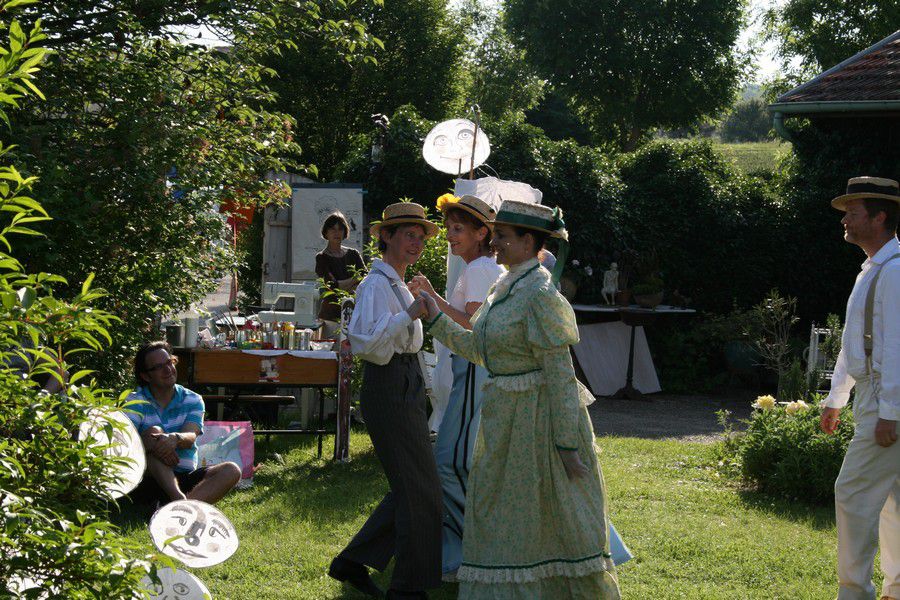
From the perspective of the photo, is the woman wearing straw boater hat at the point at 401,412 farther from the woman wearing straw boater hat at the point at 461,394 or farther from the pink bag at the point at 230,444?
the pink bag at the point at 230,444

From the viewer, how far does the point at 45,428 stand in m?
2.47

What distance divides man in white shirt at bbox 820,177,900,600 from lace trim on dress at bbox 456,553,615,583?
128 centimetres

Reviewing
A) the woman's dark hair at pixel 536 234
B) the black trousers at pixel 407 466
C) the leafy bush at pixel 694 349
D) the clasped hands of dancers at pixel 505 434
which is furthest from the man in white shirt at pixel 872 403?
the leafy bush at pixel 694 349

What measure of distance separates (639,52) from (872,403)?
1042 inches

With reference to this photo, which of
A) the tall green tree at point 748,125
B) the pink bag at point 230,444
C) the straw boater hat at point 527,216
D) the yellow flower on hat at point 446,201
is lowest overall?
Answer: the pink bag at point 230,444

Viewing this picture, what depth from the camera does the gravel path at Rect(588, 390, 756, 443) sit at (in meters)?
10.1

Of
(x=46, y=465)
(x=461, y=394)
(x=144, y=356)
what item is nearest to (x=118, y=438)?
(x=46, y=465)

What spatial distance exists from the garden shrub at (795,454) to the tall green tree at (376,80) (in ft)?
58.4

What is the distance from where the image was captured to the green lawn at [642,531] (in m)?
5.18

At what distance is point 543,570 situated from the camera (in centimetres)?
410

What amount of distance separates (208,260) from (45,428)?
16.4 feet

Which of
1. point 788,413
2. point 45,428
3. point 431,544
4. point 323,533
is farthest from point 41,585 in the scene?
point 788,413

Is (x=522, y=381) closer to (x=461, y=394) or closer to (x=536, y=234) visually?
(x=536, y=234)

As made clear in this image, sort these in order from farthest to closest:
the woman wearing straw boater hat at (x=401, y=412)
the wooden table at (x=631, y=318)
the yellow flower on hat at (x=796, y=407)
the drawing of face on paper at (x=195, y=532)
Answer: the wooden table at (x=631, y=318) → the yellow flower on hat at (x=796, y=407) → the woman wearing straw boater hat at (x=401, y=412) → the drawing of face on paper at (x=195, y=532)
